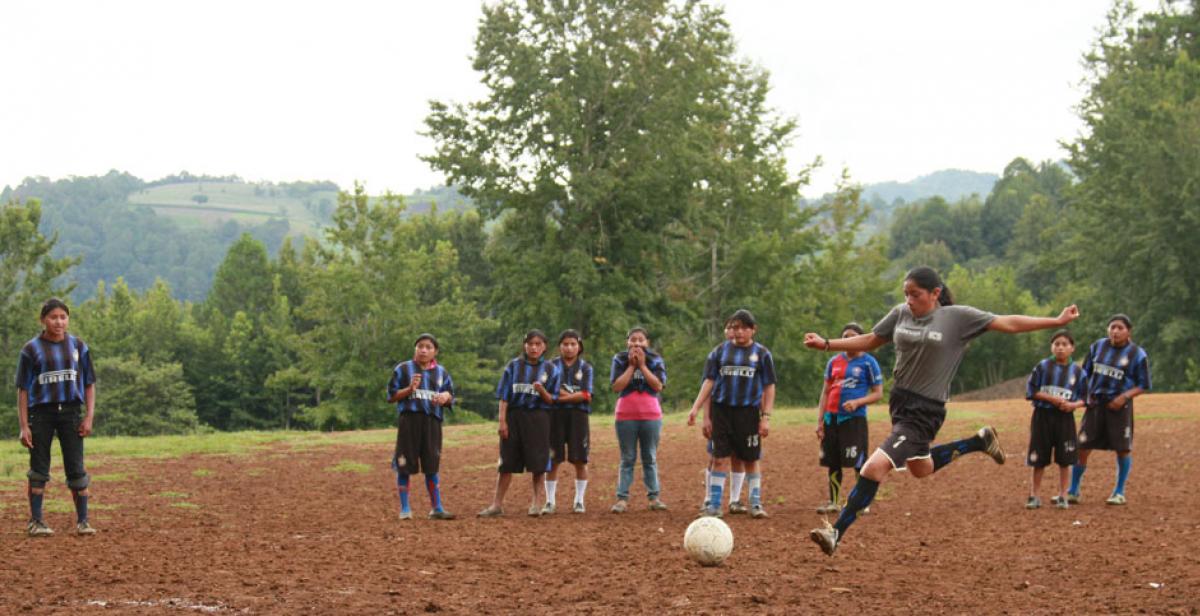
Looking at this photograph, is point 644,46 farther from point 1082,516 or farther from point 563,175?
point 1082,516

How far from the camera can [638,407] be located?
42.9ft

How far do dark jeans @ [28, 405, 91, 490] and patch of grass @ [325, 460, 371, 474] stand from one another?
27.2 feet

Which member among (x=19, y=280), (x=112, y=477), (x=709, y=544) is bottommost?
(x=112, y=477)

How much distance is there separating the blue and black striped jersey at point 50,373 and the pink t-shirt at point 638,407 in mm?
5310

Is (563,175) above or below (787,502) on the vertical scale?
above

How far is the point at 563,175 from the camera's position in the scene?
144 feet

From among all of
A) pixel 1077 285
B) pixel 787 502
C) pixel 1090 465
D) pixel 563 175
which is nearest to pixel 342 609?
pixel 787 502

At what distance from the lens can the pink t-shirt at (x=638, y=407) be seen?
42.9 ft

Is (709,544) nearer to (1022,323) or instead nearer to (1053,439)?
(1022,323)

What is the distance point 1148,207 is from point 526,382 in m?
47.3

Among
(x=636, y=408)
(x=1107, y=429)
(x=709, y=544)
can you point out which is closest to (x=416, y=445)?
(x=636, y=408)

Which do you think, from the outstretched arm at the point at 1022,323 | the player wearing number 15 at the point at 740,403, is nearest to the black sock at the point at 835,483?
the player wearing number 15 at the point at 740,403

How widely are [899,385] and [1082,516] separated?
444 centimetres

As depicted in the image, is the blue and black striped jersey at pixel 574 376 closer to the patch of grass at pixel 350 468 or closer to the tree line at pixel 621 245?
the patch of grass at pixel 350 468
